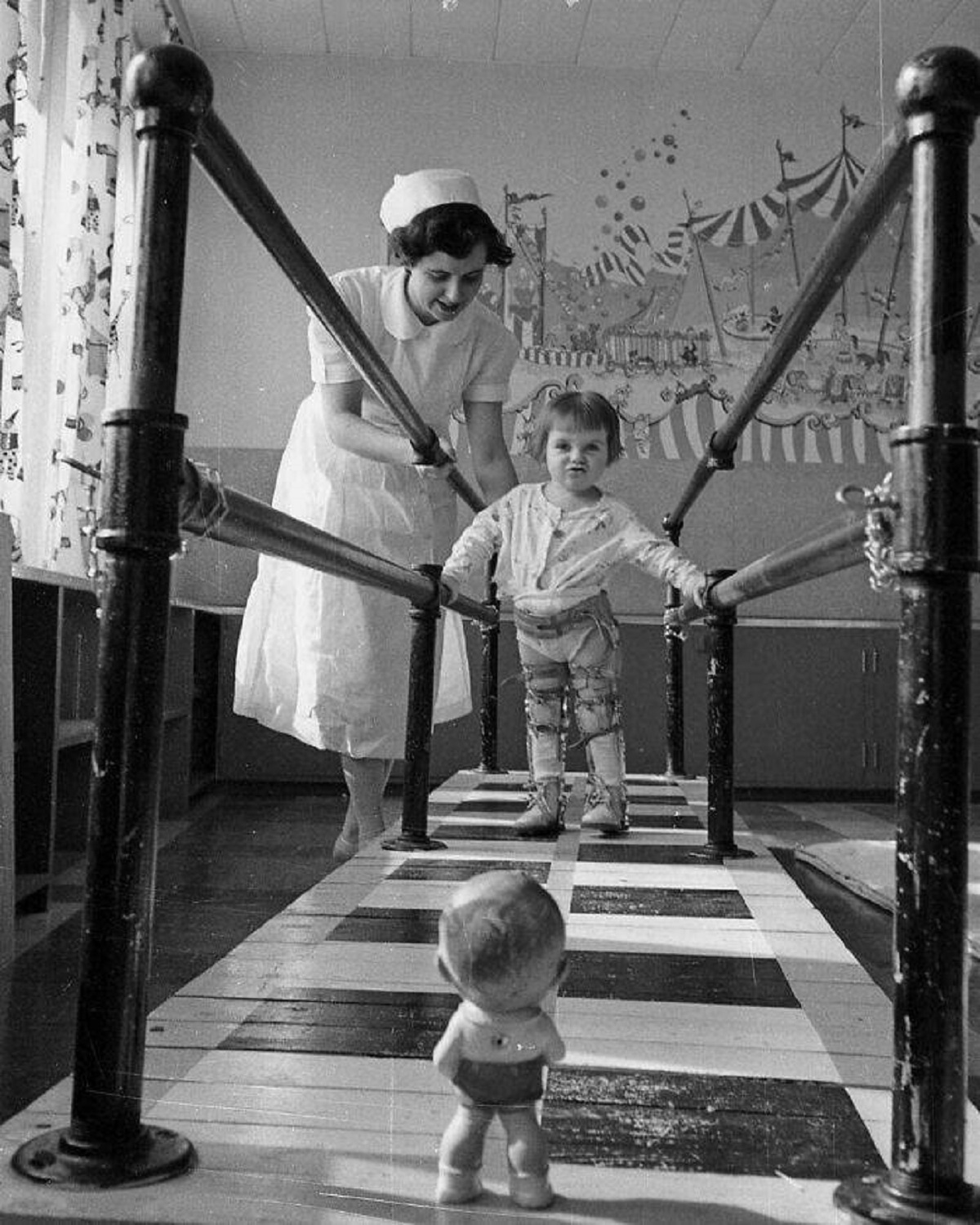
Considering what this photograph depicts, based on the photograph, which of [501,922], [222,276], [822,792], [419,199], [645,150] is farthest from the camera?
[822,792]

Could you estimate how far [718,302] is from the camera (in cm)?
176

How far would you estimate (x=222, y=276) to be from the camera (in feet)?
1.89

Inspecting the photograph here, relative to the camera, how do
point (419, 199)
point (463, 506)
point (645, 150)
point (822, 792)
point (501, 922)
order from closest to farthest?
point (501, 922), point (645, 150), point (419, 199), point (822, 792), point (463, 506)

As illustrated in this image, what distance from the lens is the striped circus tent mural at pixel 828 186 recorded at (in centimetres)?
51

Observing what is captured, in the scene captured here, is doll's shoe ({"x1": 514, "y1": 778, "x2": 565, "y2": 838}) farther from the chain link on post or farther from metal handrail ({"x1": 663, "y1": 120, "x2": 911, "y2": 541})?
the chain link on post

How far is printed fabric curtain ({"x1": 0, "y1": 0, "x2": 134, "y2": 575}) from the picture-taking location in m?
0.64

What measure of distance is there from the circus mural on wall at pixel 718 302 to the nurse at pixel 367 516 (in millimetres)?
127

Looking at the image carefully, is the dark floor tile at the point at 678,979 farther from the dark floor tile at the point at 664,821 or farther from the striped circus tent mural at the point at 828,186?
the dark floor tile at the point at 664,821

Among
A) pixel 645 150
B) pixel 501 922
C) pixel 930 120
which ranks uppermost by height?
pixel 645 150

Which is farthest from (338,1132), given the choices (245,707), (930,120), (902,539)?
(245,707)

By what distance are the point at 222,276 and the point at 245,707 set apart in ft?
2.80

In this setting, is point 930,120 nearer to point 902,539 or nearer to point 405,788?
point 902,539

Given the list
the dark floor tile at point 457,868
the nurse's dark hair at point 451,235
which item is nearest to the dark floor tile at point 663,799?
the dark floor tile at point 457,868

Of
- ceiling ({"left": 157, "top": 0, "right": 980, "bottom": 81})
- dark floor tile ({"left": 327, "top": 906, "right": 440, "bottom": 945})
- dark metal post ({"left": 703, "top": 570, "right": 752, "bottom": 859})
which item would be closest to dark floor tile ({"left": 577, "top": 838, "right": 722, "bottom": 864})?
dark metal post ({"left": 703, "top": 570, "right": 752, "bottom": 859})
